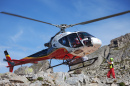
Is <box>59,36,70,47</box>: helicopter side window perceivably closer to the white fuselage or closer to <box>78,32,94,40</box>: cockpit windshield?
the white fuselage

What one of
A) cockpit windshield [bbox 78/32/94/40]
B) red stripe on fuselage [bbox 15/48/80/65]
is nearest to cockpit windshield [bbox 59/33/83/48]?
cockpit windshield [bbox 78/32/94/40]

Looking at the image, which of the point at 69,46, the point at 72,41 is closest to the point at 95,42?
the point at 72,41

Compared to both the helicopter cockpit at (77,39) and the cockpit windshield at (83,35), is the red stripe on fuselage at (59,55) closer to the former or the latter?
the helicopter cockpit at (77,39)

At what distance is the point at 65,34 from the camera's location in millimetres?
18484

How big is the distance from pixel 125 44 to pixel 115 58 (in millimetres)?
24830

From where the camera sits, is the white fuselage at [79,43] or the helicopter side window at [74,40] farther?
the helicopter side window at [74,40]

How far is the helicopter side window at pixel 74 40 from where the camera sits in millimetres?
17536

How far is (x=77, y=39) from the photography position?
17562mm

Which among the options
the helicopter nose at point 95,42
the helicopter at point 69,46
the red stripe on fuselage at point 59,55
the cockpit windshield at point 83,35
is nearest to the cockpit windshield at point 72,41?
the helicopter at point 69,46

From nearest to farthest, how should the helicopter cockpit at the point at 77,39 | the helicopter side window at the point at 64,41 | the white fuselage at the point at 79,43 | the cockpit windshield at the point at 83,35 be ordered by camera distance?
the white fuselage at the point at 79,43 → the helicopter cockpit at the point at 77,39 → the cockpit windshield at the point at 83,35 → the helicopter side window at the point at 64,41

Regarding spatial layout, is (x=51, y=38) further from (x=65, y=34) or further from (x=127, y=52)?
(x=127, y=52)

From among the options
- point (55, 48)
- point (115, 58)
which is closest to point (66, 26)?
point (55, 48)

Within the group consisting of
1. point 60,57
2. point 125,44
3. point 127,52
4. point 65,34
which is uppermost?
Answer: point 125,44

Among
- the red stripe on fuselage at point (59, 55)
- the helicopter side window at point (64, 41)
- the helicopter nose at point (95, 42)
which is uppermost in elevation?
the helicopter side window at point (64, 41)
